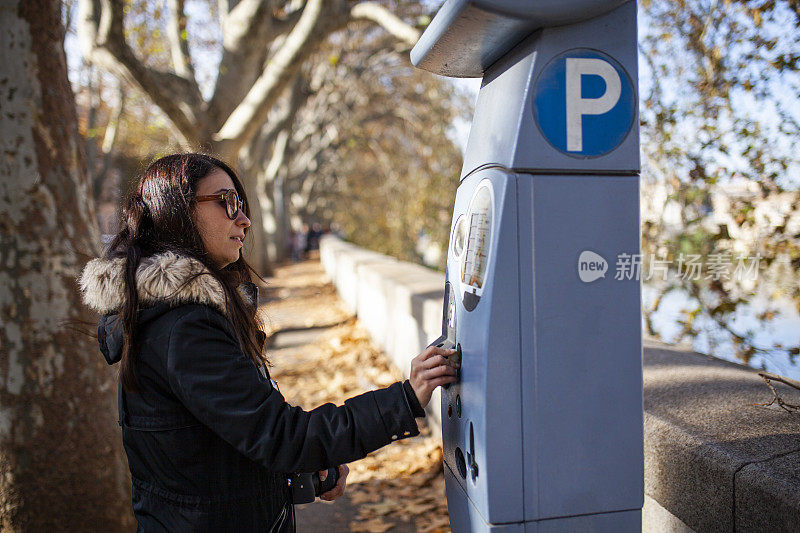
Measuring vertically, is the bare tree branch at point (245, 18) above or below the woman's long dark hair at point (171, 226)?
above

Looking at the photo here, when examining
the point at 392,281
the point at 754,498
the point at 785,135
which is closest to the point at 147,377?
the point at 754,498

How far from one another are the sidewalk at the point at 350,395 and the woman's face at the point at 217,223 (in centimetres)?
32

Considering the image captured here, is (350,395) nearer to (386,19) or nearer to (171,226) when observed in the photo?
(171,226)

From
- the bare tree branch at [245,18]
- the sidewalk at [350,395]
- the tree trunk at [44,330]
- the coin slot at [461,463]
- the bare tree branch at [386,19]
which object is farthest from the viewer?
the bare tree branch at [386,19]

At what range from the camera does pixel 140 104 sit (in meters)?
17.0

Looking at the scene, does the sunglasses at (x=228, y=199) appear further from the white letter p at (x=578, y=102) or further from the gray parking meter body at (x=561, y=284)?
the white letter p at (x=578, y=102)

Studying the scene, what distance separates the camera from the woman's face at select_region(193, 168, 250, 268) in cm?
174

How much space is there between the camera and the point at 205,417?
4.82 ft

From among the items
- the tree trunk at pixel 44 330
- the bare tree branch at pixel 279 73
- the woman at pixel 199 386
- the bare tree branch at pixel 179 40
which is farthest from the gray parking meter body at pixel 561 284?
the bare tree branch at pixel 179 40

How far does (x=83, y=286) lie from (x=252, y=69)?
235 inches

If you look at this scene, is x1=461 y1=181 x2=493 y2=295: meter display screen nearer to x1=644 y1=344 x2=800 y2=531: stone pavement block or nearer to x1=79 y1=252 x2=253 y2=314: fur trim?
x1=79 y1=252 x2=253 y2=314: fur trim

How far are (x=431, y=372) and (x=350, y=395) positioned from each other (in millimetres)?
3808

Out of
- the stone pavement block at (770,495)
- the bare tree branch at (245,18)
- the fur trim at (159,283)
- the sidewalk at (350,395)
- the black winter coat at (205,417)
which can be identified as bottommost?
the sidewalk at (350,395)

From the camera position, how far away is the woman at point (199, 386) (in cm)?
148
